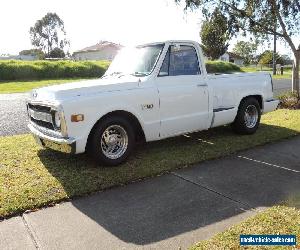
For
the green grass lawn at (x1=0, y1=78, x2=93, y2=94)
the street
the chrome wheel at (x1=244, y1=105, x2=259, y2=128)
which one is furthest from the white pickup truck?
the green grass lawn at (x1=0, y1=78, x2=93, y2=94)

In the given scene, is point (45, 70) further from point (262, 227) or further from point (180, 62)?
point (262, 227)

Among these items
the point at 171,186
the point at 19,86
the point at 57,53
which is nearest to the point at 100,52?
the point at 57,53

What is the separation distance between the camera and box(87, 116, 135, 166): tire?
5.62 m

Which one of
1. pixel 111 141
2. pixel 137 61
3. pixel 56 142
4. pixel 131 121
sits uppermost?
pixel 137 61

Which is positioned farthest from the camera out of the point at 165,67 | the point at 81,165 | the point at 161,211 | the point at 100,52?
the point at 100,52

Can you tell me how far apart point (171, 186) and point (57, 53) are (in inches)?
3469

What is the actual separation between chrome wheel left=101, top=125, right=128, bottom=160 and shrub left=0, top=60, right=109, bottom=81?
27294mm

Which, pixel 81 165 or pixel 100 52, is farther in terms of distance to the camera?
pixel 100 52

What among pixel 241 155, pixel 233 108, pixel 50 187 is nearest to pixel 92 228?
pixel 50 187

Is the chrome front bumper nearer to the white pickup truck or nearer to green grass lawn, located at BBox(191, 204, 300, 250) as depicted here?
the white pickup truck

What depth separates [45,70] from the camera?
3222cm

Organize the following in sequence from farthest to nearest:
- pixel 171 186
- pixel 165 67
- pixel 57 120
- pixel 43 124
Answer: pixel 165 67, pixel 43 124, pixel 57 120, pixel 171 186

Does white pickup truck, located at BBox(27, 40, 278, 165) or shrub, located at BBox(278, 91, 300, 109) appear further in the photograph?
shrub, located at BBox(278, 91, 300, 109)

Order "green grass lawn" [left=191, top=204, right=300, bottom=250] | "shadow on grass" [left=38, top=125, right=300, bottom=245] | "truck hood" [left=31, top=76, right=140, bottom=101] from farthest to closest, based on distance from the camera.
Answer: "truck hood" [left=31, top=76, right=140, bottom=101] < "shadow on grass" [left=38, top=125, right=300, bottom=245] < "green grass lawn" [left=191, top=204, right=300, bottom=250]
